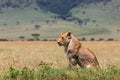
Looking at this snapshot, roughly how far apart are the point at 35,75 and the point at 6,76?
0.72 meters

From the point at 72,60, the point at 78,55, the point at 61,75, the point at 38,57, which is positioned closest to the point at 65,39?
the point at 78,55

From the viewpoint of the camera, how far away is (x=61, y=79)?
10.5 meters

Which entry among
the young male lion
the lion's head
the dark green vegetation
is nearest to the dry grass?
the lion's head

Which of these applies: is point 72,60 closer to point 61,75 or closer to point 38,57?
point 61,75

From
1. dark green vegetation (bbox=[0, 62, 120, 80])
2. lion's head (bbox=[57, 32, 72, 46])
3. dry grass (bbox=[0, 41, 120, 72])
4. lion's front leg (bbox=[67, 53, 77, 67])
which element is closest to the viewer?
dark green vegetation (bbox=[0, 62, 120, 80])

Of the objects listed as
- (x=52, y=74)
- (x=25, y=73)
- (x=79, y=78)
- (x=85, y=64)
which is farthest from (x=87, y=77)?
(x=85, y=64)

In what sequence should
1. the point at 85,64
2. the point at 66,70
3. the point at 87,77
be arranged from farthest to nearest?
the point at 85,64 < the point at 66,70 < the point at 87,77

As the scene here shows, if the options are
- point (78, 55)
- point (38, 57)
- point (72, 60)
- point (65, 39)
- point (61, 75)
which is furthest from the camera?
point (38, 57)

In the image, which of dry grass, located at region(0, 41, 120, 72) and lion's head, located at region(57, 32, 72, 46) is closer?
lion's head, located at region(57, 32, 72, 46)

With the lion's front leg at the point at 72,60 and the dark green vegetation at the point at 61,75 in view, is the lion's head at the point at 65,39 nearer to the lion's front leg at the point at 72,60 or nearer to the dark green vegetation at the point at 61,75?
the lion's front leg at the point at 72,60

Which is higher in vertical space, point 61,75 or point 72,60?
point 61,75

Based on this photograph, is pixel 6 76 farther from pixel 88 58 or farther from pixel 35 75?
pixel 88 58

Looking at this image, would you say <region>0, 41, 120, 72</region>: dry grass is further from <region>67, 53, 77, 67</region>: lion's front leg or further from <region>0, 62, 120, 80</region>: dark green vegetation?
<region>0, 62, 120, 80</region>: dark green vegetation

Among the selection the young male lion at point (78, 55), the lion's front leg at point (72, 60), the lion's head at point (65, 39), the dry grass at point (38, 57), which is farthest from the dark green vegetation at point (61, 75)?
the dry grass at point (38, 57)
